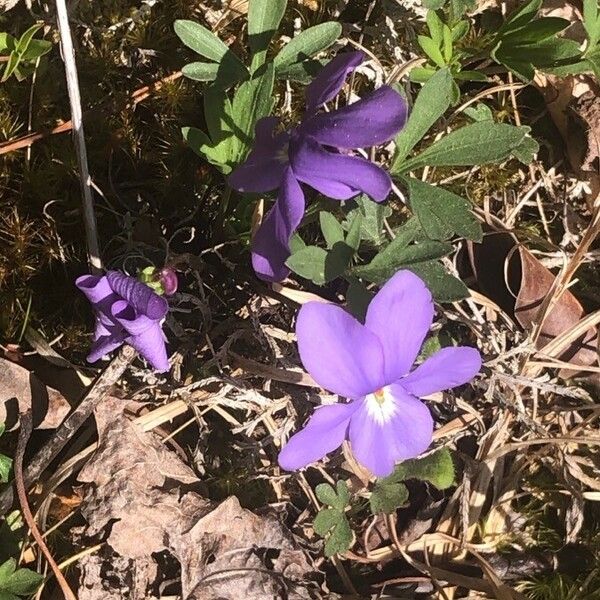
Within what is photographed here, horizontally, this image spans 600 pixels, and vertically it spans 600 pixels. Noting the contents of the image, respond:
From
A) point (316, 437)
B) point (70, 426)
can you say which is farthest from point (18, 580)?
point (316, 437)

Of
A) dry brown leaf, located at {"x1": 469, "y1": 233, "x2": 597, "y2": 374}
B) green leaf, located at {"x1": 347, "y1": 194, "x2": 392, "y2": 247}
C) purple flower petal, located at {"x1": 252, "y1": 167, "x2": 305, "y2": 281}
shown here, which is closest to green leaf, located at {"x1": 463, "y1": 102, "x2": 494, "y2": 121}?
dry brown leaf, located at {"x1": 469, "y1": 233, "x2": 597, "y2": 374}

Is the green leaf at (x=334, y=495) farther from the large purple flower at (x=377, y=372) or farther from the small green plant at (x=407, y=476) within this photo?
the large purple flower at (x=377, y=372)

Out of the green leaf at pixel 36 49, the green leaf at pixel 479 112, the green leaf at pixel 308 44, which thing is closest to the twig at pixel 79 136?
the green leaf at pixel 36 49

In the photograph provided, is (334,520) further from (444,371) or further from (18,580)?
(18,580)

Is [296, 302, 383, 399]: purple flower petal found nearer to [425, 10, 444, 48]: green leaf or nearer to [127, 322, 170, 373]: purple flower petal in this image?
[127, 322, 170, 373]: purple flower petal

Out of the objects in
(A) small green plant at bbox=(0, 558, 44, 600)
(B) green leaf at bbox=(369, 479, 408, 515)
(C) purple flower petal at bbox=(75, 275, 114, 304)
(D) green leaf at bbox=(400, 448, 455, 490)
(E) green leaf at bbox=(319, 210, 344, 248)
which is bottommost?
(A) small green plant at bbox=(0, 558, 44, 600)

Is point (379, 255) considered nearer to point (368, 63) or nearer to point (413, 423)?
point (413, 423)
